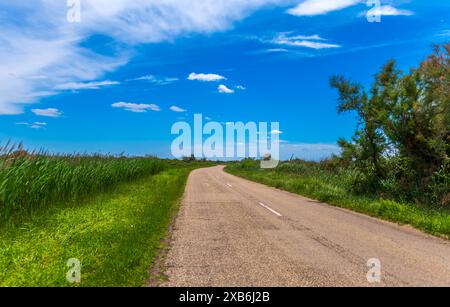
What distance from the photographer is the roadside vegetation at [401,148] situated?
626 inches

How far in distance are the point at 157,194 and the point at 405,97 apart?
12.4 meters

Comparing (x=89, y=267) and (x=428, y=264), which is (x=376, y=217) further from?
(x=89, y=267)

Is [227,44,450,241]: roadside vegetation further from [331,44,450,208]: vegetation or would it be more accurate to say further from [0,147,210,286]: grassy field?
[0,147,210,286]: grassy field

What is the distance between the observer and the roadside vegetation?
15906 mm

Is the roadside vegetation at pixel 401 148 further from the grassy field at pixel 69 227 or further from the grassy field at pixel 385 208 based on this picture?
the grassy field at pixel 69 227

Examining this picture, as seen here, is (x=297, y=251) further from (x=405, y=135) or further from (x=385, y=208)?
(x=405, y=135)

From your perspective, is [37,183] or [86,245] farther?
[37,183]

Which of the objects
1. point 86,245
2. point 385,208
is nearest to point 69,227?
point 86,245

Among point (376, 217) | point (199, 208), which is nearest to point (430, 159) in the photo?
point (376, 217)

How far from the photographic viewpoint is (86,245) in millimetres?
8812

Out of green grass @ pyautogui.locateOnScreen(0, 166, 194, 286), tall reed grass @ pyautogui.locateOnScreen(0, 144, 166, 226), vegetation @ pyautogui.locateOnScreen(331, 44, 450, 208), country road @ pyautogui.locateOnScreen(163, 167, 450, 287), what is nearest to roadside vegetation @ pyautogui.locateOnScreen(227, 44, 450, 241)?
vegetation @ pyautogui.locateOnScreen(331, 44, 450, 208)

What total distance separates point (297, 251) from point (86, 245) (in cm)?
456

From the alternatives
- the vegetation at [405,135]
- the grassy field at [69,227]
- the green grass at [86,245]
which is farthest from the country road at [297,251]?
the vegetation at [405,135]

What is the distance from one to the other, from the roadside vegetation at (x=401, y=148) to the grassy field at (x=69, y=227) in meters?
8.71
